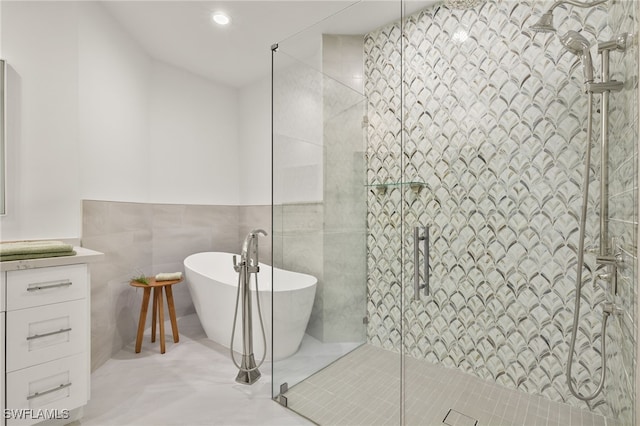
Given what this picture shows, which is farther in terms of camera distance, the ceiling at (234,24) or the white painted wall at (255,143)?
the white painted wall at (255,143)

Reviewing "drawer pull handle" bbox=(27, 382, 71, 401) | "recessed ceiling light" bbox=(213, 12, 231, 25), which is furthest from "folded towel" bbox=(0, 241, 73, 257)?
"recessed ceiling light" bbox=(213, 12, 231, 25)

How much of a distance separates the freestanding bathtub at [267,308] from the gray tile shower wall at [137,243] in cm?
44

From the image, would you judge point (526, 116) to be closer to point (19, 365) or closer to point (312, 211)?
point (312, 211)

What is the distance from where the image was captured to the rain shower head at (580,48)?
1188 mm

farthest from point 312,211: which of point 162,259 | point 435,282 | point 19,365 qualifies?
point 162,259

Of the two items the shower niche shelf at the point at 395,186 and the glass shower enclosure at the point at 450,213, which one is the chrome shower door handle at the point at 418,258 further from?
the shower niche shelf at the point at 395,186

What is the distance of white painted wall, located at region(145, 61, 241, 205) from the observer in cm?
329

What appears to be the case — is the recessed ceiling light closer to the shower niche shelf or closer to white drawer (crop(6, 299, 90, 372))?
the shower niche shelf

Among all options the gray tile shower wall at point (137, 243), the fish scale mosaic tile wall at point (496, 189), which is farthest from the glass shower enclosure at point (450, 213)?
the gray tile shower wall at point (137, 243)

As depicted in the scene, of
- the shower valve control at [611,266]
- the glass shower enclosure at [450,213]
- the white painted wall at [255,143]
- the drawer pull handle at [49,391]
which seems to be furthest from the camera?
the white painted wall at [255,143]

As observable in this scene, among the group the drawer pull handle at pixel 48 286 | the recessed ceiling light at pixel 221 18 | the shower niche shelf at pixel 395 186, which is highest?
the recessed ceiling light at pixel 221 18

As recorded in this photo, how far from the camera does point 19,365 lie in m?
1.45

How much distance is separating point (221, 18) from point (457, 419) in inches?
127

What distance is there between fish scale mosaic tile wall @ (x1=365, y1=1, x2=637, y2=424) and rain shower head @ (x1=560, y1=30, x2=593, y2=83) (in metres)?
0.02
